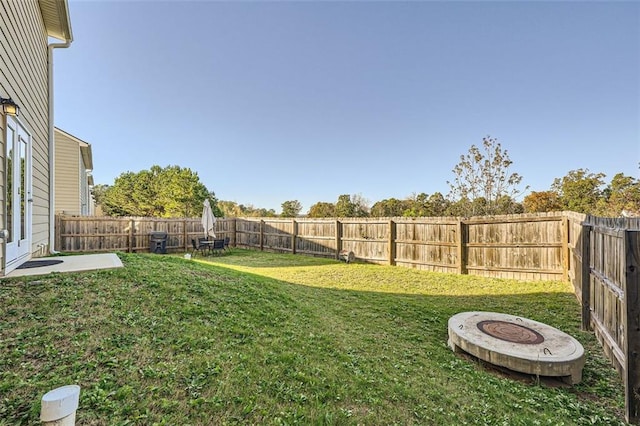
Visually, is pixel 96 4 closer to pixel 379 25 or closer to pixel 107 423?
pixel 379 25

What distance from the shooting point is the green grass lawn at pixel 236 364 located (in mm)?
1994

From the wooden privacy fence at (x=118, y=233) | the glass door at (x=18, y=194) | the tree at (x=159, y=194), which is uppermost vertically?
the tree at (x=159, y=194)

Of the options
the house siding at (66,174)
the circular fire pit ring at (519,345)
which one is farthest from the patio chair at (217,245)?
the circular fire pit ring at (519,345)

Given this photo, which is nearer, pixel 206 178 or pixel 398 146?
pixel 398 146

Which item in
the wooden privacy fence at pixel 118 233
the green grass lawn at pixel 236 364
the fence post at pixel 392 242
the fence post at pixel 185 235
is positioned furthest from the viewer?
the fence post at pixel 185 235

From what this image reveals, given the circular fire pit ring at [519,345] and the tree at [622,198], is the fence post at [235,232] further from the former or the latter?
the tree at [622,198]

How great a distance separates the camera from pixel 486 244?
841 centimetres

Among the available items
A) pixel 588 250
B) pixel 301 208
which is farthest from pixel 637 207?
pixel 301 208

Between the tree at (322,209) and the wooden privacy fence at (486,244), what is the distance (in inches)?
473

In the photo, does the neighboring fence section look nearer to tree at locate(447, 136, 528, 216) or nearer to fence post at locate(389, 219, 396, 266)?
fence post at locate(389, 219, 396, 266)

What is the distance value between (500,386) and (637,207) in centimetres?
2021

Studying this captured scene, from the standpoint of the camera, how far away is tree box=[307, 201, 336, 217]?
2655cm

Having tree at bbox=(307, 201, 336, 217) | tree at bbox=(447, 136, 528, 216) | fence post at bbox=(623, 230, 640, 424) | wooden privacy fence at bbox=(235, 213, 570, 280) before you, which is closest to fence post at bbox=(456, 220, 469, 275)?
wooden privacy fence at bbox=(235, 213, 570, 280)

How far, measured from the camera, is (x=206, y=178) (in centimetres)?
2905
